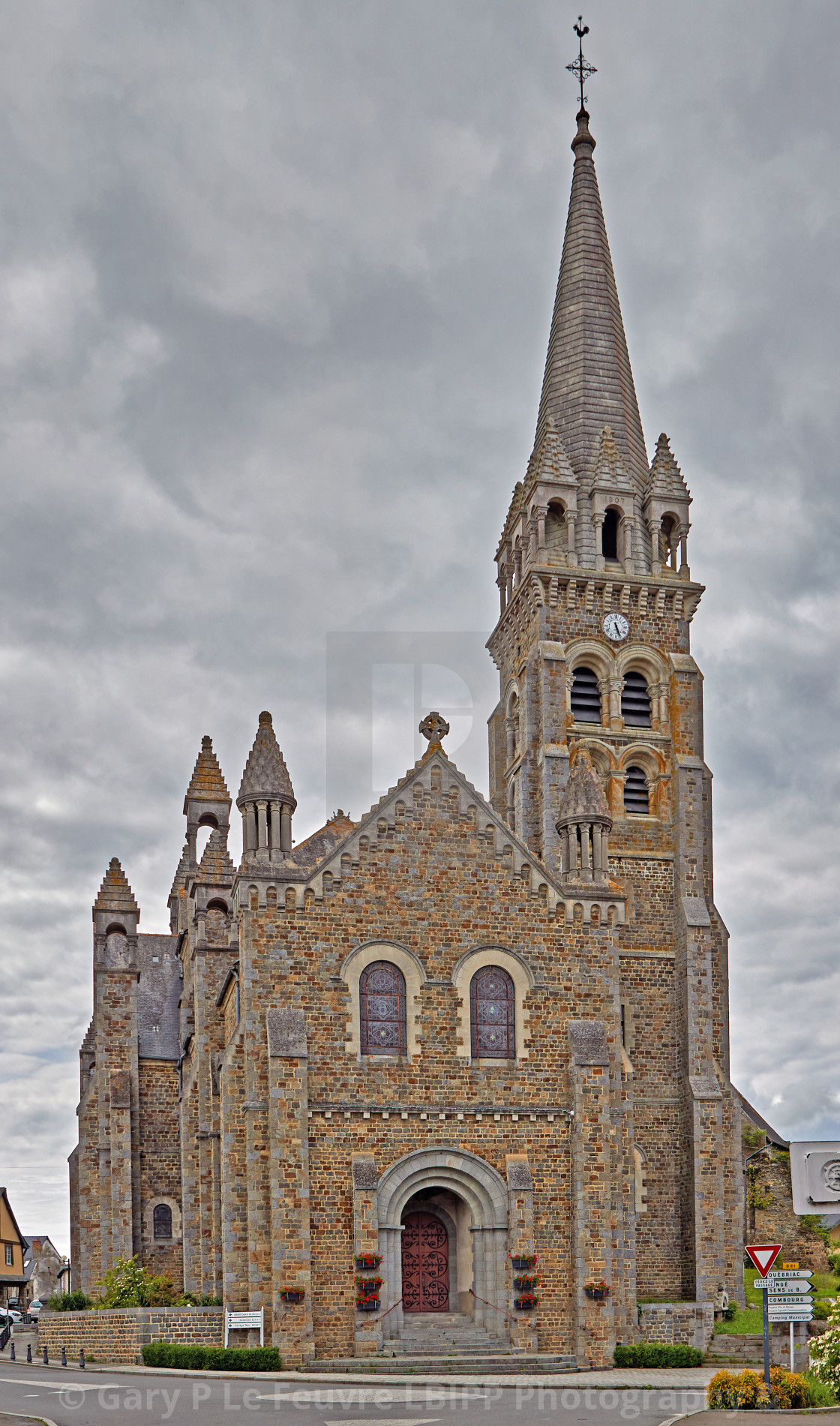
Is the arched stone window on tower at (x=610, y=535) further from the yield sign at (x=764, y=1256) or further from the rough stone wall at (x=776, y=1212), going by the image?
the yield sign at (x=764, y=1256)

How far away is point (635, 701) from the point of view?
4738 centimetres

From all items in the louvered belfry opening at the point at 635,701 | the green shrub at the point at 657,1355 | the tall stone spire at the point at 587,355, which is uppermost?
the tall stone spire at the point at 587,355

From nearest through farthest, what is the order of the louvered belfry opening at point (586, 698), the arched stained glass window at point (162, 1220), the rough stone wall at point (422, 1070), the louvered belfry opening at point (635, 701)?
the rough stone wall at point (422, 1070)
the arched stained glass window at point (162, 1220)
the louvered belfry opening at point (586, 698)
the louvered belfry opening at point (635, 701)

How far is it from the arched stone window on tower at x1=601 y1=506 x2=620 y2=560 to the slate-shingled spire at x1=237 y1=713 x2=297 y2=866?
64.5ft

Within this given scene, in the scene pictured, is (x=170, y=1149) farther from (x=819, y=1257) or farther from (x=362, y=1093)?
(x=819, y=1257)

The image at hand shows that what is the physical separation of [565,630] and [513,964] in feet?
53.0

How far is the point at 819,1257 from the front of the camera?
49.2 m

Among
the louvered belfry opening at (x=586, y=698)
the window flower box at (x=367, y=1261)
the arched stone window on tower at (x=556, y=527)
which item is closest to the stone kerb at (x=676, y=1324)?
the window flower box at (x=367, y=1261)

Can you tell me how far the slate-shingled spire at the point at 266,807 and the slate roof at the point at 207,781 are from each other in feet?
53.4

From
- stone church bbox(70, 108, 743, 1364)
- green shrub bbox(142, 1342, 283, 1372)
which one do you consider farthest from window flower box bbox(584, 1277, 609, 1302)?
green shrub bbox(142, 1342, 283, 1372)

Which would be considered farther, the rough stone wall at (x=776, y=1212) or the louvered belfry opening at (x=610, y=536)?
the louvered belfry opening at (x=610, y=536)

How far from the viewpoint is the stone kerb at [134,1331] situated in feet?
100

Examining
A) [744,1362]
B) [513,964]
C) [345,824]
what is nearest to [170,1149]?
[345,824]

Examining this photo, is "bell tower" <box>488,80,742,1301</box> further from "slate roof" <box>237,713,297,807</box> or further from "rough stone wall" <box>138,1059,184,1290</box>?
"rough stone wall" <box>138,1059,184,1290</box>
